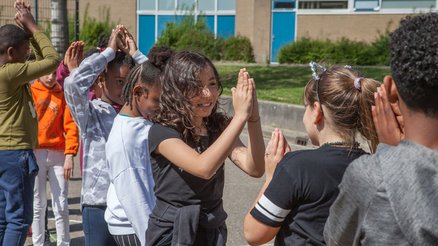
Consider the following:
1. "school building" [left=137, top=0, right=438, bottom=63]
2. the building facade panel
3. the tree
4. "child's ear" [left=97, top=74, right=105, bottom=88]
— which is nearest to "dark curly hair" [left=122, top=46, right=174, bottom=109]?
"child's ear" [left=97, top=74, right=105, bottom=88]

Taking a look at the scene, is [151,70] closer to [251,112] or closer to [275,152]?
[251,112]

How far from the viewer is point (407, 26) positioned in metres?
1.83

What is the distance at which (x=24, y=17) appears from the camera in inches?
183

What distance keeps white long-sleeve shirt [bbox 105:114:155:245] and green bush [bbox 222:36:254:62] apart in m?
25.8

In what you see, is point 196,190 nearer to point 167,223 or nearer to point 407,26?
point 167,223

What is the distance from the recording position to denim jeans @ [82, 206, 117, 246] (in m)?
3.92

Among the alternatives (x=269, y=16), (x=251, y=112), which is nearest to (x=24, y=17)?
(x=251, y=112)

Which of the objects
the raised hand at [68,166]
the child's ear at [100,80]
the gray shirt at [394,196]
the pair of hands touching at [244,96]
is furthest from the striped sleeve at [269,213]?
the raised hand at [68,166]

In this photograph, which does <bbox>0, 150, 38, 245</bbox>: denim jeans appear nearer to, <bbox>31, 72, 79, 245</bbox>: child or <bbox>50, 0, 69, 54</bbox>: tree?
<bbox>31, 72, 79, 245</bbox>: child

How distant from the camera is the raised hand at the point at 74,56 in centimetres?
430

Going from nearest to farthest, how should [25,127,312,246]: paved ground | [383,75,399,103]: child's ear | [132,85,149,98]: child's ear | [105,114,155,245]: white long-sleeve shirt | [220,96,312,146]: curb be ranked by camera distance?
[383,75,399,103]: child's ear < [105,114,155,245]: white long-sleeve shirt < [132,85,149,98]: child's ear < [25,127,312,246]: paved ground < [220,96,312,146]: curb

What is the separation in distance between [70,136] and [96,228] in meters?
2.00

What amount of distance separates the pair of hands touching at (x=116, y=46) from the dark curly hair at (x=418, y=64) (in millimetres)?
2560

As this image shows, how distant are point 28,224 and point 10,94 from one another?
0.92m
